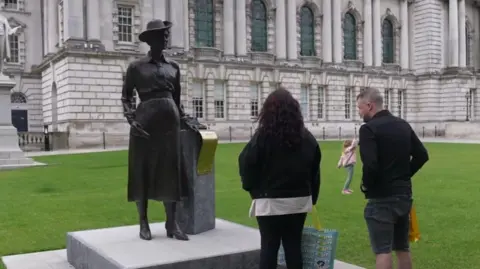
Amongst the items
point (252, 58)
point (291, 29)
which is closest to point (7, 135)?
point (252, 58)

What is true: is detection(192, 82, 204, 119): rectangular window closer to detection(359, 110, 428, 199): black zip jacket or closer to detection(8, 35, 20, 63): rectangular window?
detection(8, 35, 20, 63): rectangular window

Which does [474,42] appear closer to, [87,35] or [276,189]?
[87,35]

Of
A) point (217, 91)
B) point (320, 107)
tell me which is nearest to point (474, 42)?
point (320, 107)

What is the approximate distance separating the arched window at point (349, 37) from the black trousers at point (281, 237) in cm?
4920

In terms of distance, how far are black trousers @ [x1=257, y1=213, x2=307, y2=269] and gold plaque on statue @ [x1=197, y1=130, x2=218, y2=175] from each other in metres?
2.28

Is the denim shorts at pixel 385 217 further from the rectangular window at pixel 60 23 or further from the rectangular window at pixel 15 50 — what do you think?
the rectangular window at pixel 15 50

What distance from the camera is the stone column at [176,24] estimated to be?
39.3m

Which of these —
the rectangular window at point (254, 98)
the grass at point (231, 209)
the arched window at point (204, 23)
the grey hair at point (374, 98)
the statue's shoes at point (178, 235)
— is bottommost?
the grass at point (231, 209)

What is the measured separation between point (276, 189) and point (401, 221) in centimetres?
153

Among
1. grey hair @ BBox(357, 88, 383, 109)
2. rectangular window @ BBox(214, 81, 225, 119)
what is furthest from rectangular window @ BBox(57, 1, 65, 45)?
grey hair @ BBox(357, 88, 383, 109)

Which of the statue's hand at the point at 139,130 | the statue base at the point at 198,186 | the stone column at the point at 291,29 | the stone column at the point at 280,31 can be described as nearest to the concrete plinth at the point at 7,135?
the statue base at the point at 198,186

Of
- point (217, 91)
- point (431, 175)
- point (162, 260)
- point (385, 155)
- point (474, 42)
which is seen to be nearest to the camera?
point (385, 155)

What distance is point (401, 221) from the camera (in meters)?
5.46

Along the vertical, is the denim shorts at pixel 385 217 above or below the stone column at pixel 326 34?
below
